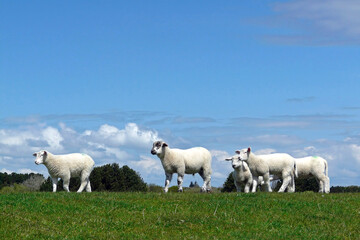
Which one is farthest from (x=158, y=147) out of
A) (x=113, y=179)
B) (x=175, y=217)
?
(x=113, y=179)

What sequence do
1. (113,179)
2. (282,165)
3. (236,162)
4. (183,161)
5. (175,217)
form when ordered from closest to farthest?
(175,217) < (236,162) < (183,161) < (282,165) < (113,179)

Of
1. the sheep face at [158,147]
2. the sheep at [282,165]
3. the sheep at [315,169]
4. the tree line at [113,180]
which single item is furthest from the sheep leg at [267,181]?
the tree line at [113,180]

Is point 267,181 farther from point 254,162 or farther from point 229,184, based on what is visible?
point 229,184

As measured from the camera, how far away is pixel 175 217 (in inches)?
848

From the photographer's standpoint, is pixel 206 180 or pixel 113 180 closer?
pixel 206 180

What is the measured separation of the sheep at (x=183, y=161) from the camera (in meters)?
31.7

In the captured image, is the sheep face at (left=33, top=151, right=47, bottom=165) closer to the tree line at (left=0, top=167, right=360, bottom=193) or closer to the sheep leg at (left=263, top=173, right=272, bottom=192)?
the sheep leg at (left=263, top=173, right=272, bottom=192)

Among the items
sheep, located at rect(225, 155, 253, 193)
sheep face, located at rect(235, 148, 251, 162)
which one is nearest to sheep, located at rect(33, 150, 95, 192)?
sheep, located at rect(225, 155, 253, 193)

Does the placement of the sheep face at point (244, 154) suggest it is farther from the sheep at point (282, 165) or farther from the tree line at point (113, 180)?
the tree line at point (113, 180)

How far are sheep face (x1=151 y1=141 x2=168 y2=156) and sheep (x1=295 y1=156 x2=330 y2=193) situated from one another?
802 centimetres

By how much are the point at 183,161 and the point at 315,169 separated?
7844 millimetres

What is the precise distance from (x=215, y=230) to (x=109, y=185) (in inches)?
1418

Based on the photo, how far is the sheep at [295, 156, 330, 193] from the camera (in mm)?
34469

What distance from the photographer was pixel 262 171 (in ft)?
104
